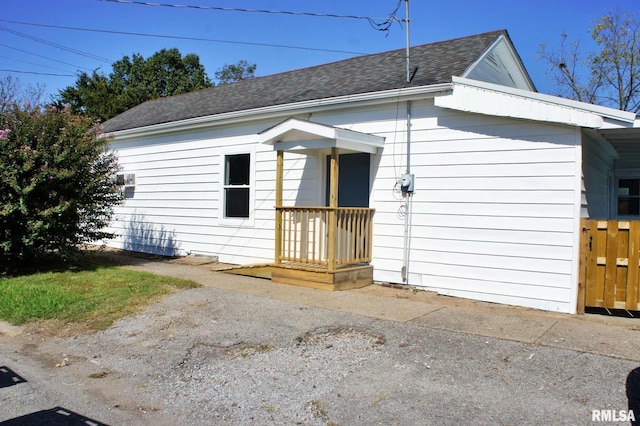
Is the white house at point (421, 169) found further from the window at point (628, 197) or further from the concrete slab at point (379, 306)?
the concrete slab at point (379, 306)

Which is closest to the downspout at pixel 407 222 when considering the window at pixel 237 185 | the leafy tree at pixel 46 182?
the window at pixel 237 185

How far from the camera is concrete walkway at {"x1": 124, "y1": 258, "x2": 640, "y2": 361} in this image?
509cm

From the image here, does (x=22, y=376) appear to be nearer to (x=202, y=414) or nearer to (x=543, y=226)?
(x=202, y=414)

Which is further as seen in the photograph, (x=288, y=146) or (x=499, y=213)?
(x=288, y=146)

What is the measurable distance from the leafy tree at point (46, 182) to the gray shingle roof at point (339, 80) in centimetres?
306

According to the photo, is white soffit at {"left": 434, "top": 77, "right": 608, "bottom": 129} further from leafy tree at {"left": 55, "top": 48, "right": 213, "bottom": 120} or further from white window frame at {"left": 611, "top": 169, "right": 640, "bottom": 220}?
leafy tree at {"left": 55, "top": 48, "right": 213, "bottom": 120}

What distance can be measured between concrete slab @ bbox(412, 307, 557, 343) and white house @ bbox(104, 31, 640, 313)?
85 cm

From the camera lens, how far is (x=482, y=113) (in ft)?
23.3

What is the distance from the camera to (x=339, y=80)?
33.6 ft

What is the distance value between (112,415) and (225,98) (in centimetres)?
1016

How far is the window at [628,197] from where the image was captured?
11492mm

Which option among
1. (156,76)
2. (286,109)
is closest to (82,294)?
(286,109)

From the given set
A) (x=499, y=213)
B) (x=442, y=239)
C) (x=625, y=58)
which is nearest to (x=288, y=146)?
(x=442, y=239)

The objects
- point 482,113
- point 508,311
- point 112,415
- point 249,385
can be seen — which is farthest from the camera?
point 482,113
